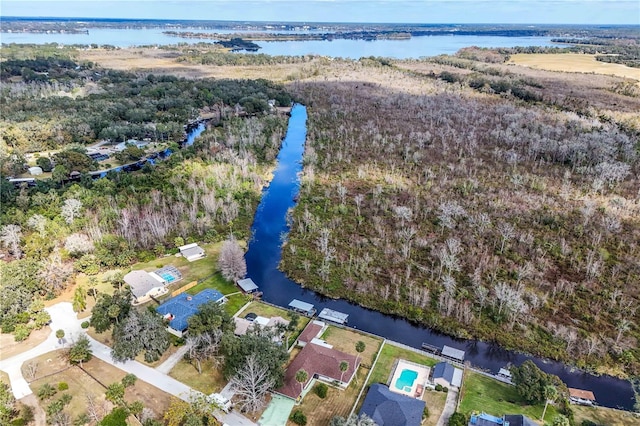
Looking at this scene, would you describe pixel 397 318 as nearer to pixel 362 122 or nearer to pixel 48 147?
pixel 362 122

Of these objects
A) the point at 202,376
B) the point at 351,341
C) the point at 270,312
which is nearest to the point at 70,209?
the point at 270,312

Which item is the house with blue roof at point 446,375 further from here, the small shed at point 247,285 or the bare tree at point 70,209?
the bare tree at point 70,209

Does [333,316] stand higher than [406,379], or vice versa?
[406,379]

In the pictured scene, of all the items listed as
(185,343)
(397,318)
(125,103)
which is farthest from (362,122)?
(185,343)

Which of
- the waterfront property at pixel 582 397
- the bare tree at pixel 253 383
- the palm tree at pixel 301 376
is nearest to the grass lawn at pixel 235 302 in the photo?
the bare tree at pixel 253 383

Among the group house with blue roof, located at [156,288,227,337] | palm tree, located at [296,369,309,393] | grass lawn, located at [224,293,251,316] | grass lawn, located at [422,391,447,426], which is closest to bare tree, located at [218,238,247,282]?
grass lawn, located at [224,293,251,316]

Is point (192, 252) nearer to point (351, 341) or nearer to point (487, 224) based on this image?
point (351, 341)
